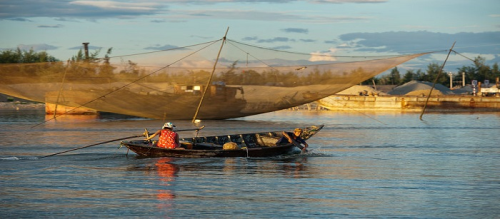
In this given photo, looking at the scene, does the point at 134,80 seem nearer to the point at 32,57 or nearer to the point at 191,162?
the point at 191,162

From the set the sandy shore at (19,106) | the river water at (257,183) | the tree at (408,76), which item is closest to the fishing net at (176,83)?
the river water at (257,183)

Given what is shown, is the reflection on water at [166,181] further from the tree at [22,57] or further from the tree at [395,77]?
the tree at [395,77]

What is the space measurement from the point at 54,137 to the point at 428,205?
20.7m

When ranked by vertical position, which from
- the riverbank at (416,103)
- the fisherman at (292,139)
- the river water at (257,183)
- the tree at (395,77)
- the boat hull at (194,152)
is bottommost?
the river water at (257,183)

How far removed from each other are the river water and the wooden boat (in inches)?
10.6

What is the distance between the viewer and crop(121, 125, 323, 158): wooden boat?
20719 millimetres

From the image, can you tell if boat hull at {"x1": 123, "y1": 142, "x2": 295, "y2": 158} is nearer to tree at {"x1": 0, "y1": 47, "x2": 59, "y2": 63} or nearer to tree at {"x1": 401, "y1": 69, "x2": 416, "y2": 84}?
tree at {"x1": 0, "y1": 47, "x2": 59, "y2": 63}

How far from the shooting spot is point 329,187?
16.1 m

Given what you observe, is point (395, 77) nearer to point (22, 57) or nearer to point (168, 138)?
point (22, 57)

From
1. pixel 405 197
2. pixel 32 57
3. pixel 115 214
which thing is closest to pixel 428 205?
pixel 405 197

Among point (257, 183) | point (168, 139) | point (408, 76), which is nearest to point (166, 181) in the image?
point (257, 183)

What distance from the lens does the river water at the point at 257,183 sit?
13273 millimetres

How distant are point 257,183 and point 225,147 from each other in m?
5.14

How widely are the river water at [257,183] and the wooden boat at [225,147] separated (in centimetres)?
27
